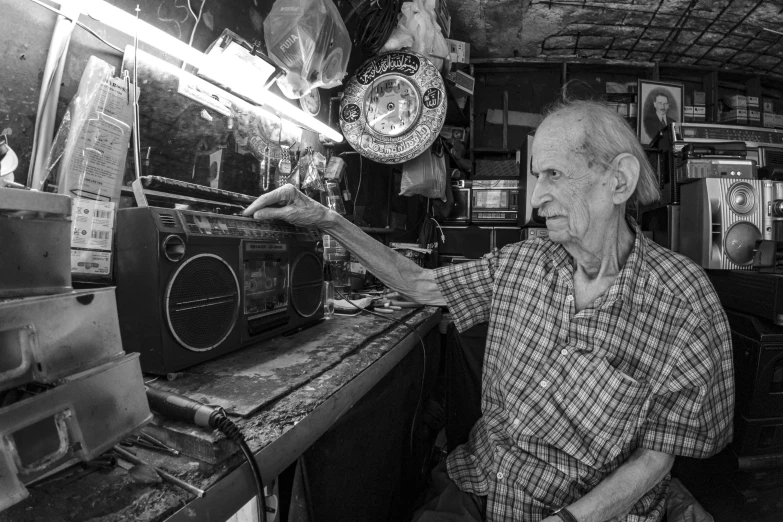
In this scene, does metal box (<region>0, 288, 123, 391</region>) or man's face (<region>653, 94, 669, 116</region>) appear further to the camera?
man's face (<region>653, 94, 669, 116</region>)

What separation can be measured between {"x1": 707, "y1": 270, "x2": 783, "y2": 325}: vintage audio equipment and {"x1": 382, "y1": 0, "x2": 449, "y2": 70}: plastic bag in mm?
1878

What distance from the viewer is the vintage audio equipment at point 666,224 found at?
285 cm

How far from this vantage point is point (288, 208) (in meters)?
1.01

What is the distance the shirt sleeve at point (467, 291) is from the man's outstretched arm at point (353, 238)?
0.04 meters

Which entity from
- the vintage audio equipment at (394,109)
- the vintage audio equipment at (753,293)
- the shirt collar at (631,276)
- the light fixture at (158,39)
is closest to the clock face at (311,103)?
the vintage audio equipment at (394,109)

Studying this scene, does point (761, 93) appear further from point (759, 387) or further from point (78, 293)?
point (78, 293)

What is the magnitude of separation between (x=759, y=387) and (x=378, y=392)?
182 centimetres

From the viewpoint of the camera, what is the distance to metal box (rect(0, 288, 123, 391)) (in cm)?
36

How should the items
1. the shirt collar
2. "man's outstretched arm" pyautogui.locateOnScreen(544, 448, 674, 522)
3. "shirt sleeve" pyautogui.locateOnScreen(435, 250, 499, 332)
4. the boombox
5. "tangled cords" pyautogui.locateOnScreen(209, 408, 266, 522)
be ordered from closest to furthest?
"tangled cords" pyautogui.locateOnScreen(209, 408, 266, 522) < the boombox < "man's outstretched arm" pyautogui.locateOnScreen(544, 448, 674, 522) < the shirt collar < "shirt sleeve" pyautogui.locateOnScreen(435, 250, 499, 332)

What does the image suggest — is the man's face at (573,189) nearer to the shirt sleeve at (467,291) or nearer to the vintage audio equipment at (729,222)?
the shirt sleeve at (467,291)

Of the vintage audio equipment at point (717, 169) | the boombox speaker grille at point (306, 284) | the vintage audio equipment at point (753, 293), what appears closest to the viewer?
the boombox speaker grille at point (306, 284)

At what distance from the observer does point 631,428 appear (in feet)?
2.84

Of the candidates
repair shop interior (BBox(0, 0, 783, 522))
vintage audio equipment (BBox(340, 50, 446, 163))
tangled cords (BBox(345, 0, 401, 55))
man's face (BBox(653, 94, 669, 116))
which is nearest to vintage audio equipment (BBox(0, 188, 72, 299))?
repair shop interior (BBox(0, 0, 783, 522))

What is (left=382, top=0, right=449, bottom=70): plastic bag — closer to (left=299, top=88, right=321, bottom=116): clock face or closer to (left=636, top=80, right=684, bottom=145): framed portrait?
(left=299, top=88, right=321, bottom=116): clock face
